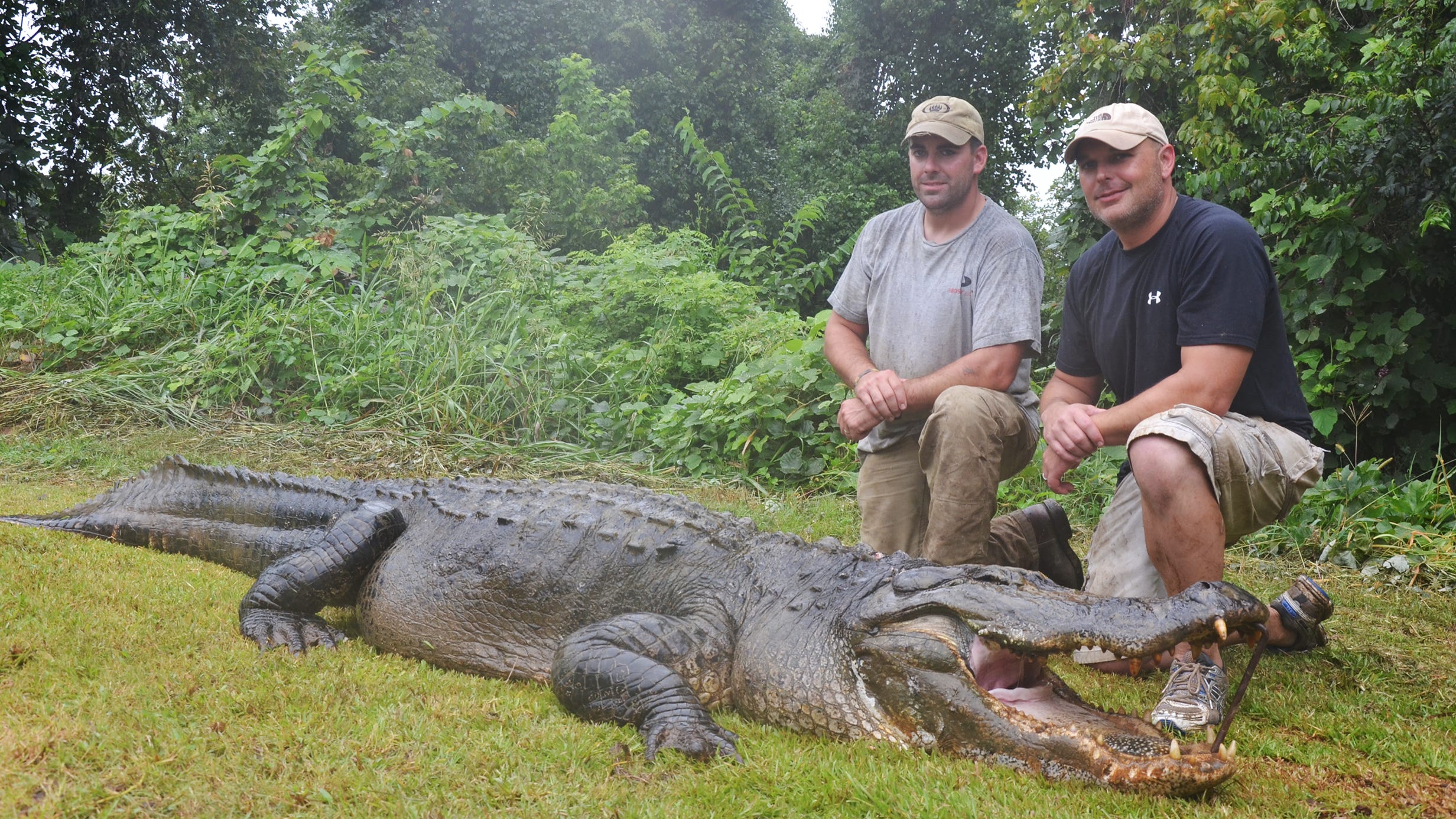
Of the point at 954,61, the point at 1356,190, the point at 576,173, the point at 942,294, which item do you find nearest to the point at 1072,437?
the point at 942,294

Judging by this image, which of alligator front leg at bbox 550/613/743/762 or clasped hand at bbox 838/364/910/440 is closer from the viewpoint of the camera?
alligator front leg at bbox 550/613/743/762

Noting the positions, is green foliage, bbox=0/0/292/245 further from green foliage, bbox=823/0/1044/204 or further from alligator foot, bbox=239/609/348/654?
green foliage, bbox=823/0/1044/204

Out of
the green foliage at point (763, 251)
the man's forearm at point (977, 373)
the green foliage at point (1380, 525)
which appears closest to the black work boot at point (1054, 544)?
the man's forearm at point (977, 373)

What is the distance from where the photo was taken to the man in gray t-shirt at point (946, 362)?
3361 mm

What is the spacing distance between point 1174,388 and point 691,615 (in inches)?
63.4

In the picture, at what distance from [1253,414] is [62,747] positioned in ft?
11.0

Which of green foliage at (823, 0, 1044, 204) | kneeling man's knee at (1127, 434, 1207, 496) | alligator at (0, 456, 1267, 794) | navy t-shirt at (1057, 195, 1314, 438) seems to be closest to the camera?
alligator at (0, 456, 1267, 794)

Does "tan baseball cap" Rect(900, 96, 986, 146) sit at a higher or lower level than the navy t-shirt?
higher

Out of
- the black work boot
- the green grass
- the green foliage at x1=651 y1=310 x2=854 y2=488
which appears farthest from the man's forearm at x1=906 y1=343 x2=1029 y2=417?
the green foliage at x1=651 y1=310 x2=854 y2=488

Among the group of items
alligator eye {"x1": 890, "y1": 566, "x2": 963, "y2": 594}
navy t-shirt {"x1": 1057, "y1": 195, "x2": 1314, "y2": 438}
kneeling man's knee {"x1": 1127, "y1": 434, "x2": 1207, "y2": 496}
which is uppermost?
navy t-shirt {"x1": 1057, "y1": 195, "x2": 1314, "y2": 438}

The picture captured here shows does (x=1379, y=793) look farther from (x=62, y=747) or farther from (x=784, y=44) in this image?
(x=784, y=44)

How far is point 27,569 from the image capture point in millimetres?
3396

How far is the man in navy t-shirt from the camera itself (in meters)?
2.77

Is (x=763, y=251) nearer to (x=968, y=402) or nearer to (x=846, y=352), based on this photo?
(x=846, y=352)
